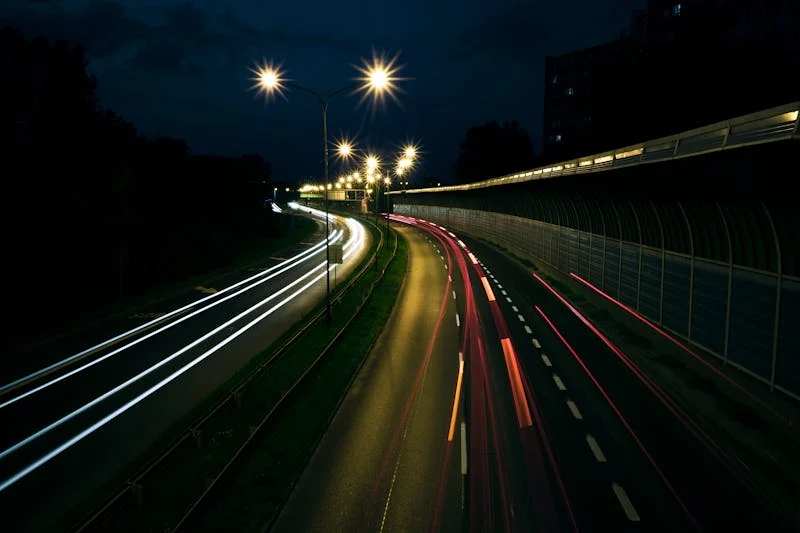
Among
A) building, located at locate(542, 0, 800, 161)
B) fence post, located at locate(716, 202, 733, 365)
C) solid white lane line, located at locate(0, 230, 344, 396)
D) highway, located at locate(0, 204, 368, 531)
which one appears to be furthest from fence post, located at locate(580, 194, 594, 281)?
solid white lane line, located at locate(0, 230, 344, 396)

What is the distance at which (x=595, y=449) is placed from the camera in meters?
13.6

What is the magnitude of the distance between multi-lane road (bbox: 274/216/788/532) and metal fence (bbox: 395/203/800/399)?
91.6 inches

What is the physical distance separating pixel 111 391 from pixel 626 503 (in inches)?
605

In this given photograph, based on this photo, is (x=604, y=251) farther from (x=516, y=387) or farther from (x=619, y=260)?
(x=516, y=387)

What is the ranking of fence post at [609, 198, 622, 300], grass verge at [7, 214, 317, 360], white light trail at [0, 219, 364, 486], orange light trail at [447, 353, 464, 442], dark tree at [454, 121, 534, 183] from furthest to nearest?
dark tree at [454, 121, 534, 183] < fence post at [609, 198, 622, 300] < grass verge at [7, 214, 317, 360] < orange light trail at [447, 353, 464, 442] < white light trail at [0, 219, 364, 486]

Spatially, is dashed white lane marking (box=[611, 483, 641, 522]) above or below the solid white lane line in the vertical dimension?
above

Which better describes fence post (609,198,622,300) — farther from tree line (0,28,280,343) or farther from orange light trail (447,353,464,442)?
tree line (0,28,280,343)

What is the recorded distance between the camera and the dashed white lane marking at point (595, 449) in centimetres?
1305

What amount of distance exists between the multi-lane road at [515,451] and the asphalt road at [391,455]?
4 centimetres

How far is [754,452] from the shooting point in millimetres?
12984

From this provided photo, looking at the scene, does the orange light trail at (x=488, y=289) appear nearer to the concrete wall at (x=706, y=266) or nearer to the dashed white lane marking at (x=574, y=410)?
the concrete wall at (x=706, y=266)

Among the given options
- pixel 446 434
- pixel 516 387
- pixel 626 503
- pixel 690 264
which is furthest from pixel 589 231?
pixel 626 503

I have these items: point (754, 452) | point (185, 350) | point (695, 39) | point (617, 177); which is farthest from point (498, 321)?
point (695, 39)

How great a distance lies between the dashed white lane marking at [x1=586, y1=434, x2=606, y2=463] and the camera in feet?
42.8
